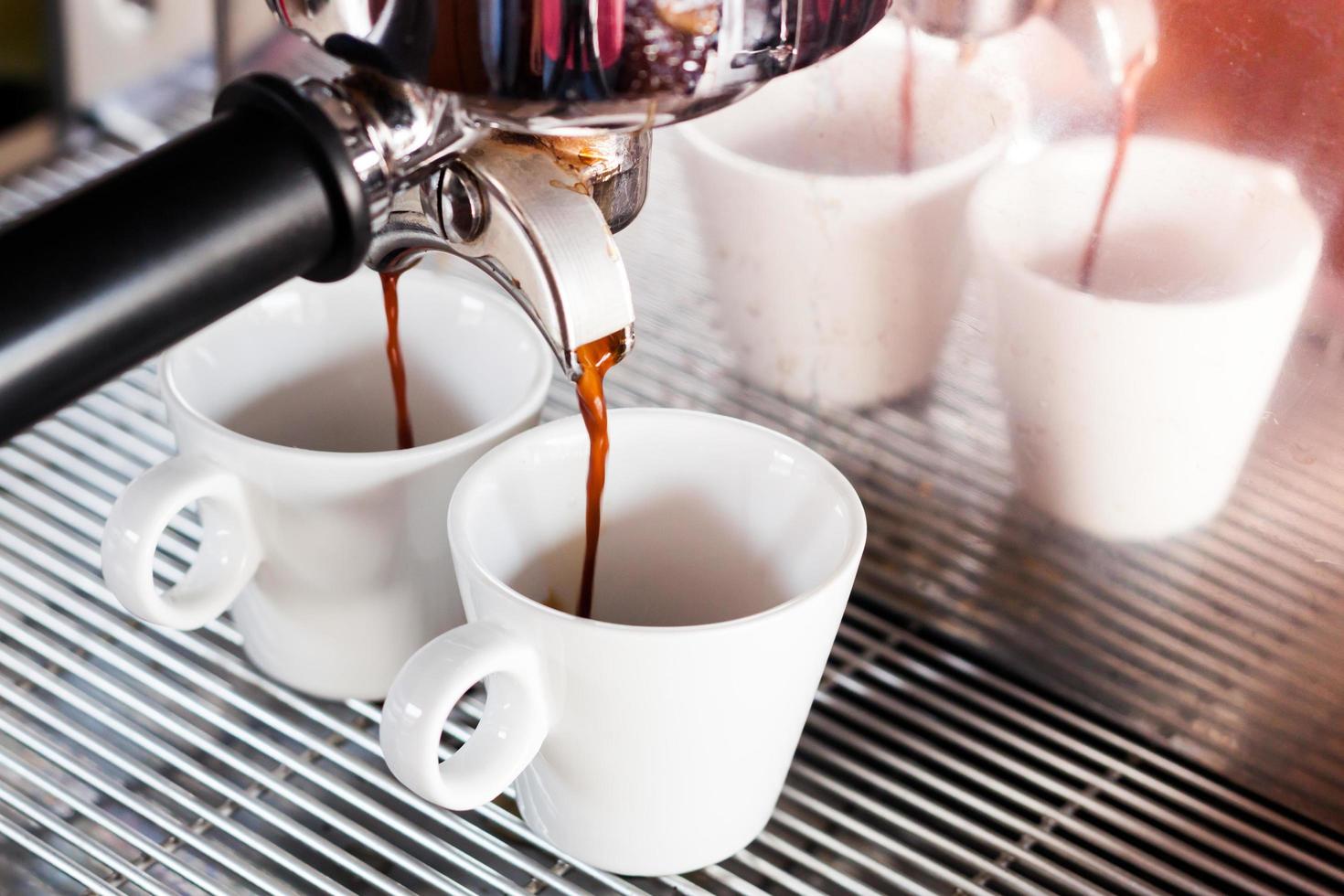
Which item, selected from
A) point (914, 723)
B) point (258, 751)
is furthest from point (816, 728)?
point (258, 751)

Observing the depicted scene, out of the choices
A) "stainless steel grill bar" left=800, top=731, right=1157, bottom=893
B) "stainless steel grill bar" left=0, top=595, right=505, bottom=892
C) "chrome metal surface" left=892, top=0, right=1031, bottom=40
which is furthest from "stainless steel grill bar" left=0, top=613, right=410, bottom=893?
"chrome metal surface" left=892, top=0, right=1031, bottom=40

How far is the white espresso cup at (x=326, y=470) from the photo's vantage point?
1.06ft

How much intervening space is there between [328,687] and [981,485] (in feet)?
0.54

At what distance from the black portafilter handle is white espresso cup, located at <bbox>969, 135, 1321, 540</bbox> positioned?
0.16m

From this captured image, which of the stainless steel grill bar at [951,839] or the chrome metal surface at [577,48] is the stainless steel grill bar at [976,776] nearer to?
the stainless steel grill bar at [951,839]

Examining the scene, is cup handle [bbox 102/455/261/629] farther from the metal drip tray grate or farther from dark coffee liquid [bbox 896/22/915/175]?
dark coffee liquid [bbox 896/22/915/175]

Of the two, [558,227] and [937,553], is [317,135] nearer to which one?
[558,227]

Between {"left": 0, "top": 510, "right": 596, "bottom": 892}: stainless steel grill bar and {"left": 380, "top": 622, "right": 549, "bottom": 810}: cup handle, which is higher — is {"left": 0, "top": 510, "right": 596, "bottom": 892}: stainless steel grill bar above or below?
below

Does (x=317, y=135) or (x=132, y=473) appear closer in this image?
(x=317, y=135)

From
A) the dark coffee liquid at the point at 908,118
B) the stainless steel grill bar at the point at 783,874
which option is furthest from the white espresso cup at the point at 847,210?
the stainless steel grill bar at the point at 783,874

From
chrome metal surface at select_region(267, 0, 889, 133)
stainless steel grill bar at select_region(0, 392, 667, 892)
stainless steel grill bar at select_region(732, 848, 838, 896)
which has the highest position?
chrome metal surface at select_region(267, 0, 889, 133)

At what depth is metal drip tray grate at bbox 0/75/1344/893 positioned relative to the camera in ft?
1.01

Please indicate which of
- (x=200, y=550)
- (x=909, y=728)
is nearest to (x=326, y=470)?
(x=200, y=550)

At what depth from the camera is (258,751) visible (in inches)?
13.1
